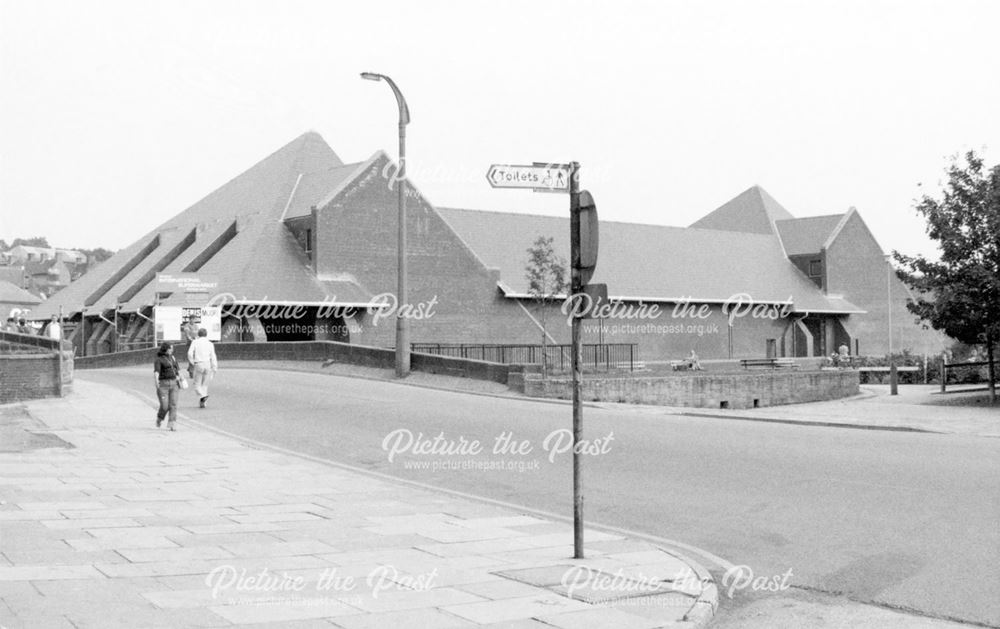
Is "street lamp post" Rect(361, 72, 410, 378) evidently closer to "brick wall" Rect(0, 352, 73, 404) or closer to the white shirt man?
the white shirt man

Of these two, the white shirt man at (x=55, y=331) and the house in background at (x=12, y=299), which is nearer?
the white shirt man at (x=55, y=331)

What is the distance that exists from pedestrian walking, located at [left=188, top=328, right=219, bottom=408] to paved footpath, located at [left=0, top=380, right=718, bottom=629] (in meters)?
8.44

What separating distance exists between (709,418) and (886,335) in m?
56.9

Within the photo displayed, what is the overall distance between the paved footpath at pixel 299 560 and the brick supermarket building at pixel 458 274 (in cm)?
3598

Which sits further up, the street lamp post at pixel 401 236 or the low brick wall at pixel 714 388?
the street lamp post at pixel 401 236

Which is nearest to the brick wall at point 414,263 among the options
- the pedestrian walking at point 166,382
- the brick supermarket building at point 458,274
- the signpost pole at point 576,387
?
the brick supermarket building at point 458,274

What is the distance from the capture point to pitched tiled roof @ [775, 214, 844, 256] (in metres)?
73.4

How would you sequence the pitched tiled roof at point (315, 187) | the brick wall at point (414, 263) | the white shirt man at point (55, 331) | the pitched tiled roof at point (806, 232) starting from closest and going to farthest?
the white shirt man at point (55, 331), the brick wall at point (414, 263), the pitched tiled roof at point (315, 187), the pitched tiled roof at point (806, 232)

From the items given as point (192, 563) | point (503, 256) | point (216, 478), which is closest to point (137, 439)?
point (216, 478)

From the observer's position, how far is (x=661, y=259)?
Answer: 6575cm

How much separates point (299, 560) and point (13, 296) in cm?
14860

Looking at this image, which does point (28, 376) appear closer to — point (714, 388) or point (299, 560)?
point (299, 560)

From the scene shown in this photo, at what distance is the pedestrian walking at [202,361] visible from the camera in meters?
22.2

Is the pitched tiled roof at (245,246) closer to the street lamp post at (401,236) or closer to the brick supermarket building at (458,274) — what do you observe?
the brick supermarket building at (458,274)
